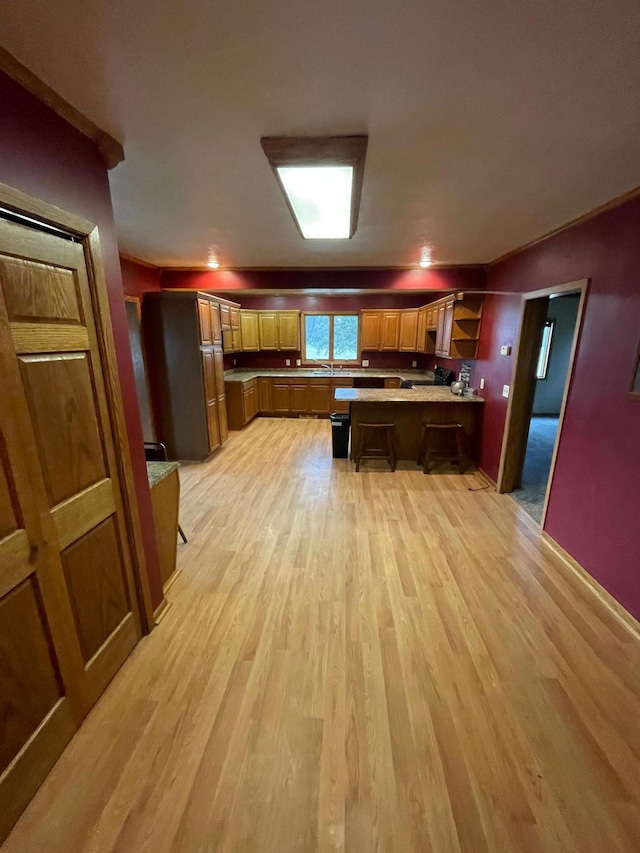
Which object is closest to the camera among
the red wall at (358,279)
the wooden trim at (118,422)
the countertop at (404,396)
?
the wooden trim at (118,422)

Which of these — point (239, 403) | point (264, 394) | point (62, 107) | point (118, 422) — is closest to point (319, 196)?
point (62, 107)

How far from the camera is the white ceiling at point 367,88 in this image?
887 mm

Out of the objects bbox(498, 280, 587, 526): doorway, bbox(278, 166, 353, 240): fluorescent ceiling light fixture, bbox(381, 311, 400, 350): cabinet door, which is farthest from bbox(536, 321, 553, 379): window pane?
bbox(278, 166, 353, 240): fluorescent ceiling light fixture

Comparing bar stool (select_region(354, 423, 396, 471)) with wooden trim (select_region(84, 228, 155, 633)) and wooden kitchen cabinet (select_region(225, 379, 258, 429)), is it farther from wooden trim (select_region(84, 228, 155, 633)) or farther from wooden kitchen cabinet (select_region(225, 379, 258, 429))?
wooden trim (select_region(84, 228, 155, 633))

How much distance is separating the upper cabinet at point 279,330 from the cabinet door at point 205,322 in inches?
92.2

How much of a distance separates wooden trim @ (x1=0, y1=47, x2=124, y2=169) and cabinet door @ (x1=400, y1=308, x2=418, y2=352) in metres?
5.41

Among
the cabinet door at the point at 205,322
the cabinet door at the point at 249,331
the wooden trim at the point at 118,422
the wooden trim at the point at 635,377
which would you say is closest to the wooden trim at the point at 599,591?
the wooden trim at the point at 635,377

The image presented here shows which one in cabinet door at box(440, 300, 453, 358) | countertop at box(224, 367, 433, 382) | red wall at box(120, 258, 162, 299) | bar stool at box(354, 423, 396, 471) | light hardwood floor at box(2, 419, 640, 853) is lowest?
light hardwood floor at box(2, 419, 640, 853)

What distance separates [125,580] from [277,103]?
7.23ft

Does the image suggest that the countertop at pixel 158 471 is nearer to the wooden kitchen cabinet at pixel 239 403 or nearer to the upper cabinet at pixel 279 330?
the wooden kitchen cabinet at pixel 239 403

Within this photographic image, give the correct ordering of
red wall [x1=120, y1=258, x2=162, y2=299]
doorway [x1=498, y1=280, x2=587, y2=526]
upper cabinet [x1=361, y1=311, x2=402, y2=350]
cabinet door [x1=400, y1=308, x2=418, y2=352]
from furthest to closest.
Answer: upper cabinet [x1=361, y1=311, x2=402, y2=350] < cabinet door [x1=400, y1=308, x2=418, y2=352] < red wall [x1=120, y1=258, x2=162, y2=299] < doorway [x1=498, y1=280, x2=587, y2=526]

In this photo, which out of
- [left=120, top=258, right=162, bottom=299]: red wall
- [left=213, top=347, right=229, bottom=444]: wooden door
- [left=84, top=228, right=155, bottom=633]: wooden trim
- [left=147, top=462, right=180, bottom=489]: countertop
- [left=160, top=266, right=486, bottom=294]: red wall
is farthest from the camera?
[left=213, top=347, right=229, bottom=444]: wooden door

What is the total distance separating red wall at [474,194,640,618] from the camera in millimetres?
1990

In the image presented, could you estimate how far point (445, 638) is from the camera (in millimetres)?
1876
